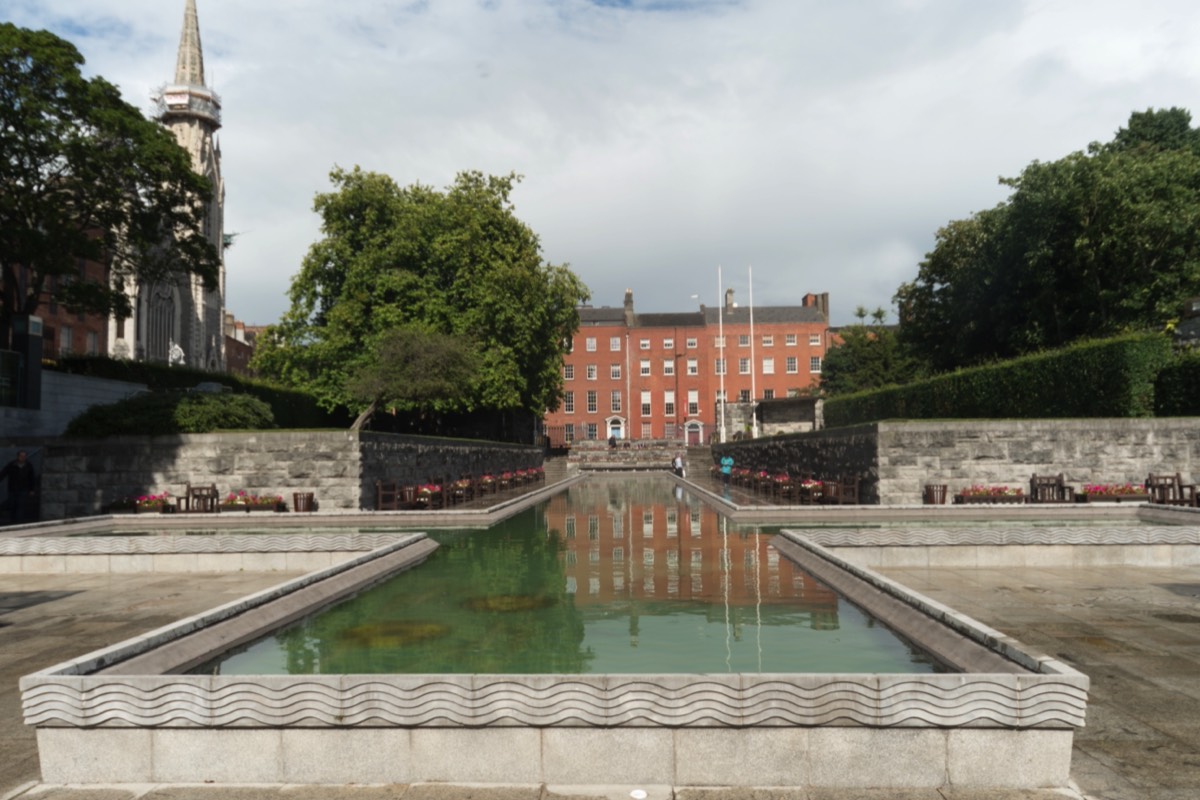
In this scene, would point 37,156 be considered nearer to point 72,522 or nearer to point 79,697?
point 72,522

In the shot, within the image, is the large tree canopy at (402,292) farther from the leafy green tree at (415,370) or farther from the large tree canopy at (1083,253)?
the large tree canopy at (1083,253)

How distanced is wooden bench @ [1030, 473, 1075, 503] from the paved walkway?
12094 millimetres

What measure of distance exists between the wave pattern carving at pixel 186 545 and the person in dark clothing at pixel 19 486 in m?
8.07

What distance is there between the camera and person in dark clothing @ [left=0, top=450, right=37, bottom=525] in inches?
805

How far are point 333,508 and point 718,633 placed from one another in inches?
694

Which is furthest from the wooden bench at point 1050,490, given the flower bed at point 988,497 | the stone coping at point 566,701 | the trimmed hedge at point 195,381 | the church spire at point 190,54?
the church spire at point 190,54

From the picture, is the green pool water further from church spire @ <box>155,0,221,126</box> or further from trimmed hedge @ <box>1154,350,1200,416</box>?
church spire @ <box>155,0,221,126</box>

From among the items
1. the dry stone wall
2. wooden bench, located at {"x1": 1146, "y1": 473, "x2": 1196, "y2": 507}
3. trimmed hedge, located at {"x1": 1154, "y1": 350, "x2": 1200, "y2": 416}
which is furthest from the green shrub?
trimmed hedge, located at {"x1": 1154, "y1": 350, "x2": 1200, "y2": 416}

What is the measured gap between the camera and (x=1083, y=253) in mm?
35094

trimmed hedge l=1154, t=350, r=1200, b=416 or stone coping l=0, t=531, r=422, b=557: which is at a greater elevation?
trimmed hedge l=1154, t=350, r=1200, b=416

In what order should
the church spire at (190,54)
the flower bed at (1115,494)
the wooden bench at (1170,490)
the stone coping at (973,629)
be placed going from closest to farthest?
the stone coping at (973,629) < the wooden bench at (1170,490) < the flower bed at (1115,494) < the church spire at (190,54)

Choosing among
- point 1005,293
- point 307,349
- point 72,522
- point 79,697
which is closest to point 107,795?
point 79,697

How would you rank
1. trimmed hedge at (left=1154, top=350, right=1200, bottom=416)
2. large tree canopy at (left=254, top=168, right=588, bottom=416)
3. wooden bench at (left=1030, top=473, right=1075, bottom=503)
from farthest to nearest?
large tree canopy at (left=254, top=168, right=588, bottom=416) → trimmed hedge at (left=1154, top=350, right=1200, bottom=416) → wooden bench at (left=1030, top=473, right=1075, bottom=503)

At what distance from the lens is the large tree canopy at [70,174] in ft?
78.2
